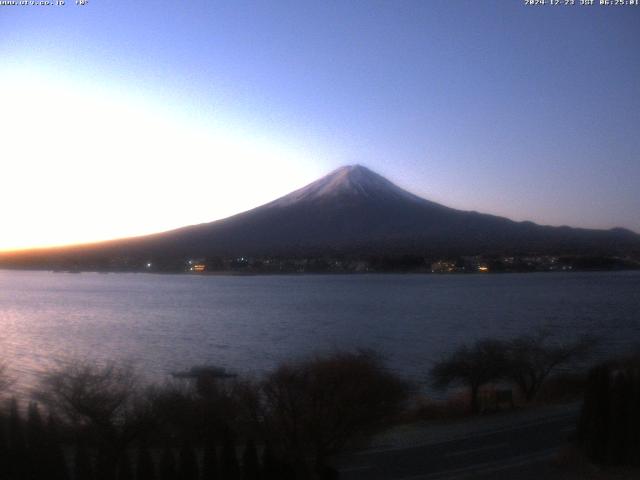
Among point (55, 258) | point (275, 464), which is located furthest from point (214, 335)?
point (55, 258)

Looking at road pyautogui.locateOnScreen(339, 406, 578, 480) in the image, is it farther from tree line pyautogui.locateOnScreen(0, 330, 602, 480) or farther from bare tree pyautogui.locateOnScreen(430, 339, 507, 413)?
bare tree pyautogui.locateOnScreen(430, 339, 507, 413)

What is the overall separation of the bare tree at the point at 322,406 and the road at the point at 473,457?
36cm

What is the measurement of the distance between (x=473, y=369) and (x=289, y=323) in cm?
1590

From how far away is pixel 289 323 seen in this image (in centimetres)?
3034

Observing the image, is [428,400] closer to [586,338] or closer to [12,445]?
[586,338]

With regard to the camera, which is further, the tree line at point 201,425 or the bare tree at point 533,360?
the bare tree at point 533,360

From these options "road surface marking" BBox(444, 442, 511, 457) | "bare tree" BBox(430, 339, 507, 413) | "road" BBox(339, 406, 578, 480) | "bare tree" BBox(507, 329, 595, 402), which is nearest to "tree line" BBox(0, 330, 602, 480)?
"road" BBox(339, 406, 578, 480)

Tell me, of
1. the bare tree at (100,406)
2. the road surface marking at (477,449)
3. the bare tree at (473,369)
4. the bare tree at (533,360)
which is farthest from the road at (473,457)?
the bare tree at (533,360)

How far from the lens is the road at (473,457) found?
321 inches

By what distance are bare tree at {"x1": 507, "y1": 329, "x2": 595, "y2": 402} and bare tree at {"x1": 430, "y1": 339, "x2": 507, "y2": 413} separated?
0.29 m

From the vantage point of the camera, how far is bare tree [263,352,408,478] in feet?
27.5

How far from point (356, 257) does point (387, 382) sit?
163ft

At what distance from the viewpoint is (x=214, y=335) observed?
26500 mm

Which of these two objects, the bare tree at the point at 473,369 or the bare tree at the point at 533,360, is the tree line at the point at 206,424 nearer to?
the bare tree at the point at 473,369
